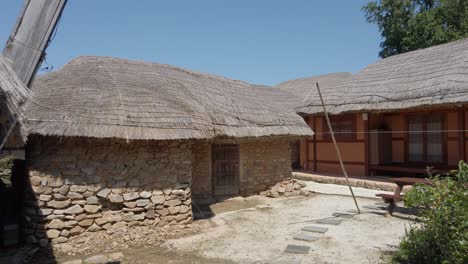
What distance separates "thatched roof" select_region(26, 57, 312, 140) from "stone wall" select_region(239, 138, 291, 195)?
2.15 feet

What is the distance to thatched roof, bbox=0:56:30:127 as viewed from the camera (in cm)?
372

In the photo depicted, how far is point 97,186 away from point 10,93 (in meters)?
3.79

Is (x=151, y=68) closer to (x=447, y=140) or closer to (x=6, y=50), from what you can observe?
(x=6, y=50)

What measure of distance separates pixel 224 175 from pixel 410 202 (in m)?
6.43

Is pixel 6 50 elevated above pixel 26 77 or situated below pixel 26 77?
above

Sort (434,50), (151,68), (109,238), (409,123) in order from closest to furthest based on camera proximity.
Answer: (109,238)
(151,68)
(409,123)
(434,50)

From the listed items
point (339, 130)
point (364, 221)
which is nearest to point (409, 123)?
point (339, 130)

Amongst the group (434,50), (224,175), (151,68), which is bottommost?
(224,175)

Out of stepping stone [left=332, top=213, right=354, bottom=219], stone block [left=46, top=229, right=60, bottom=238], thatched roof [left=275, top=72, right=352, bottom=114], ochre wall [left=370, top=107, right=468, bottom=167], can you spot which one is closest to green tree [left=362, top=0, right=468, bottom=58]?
thatched roof [left=275, top=72, right=352, bottom=114]

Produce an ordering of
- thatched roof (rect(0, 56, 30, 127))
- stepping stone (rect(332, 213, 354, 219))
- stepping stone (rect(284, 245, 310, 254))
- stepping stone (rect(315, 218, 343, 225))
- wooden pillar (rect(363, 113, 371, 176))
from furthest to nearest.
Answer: wooden pillar (rect(363, 113, 371, 176)) → stepping stone (rect(332, 213, 354, 219)) → stepping stone (rect(315, 218, 343, 225)) → stepping stone (rect(284, 245, 310, 254)) → thatched roof (rect(0, 56, 30, 127))

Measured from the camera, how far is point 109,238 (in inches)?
282

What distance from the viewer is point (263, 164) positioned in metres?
11.4

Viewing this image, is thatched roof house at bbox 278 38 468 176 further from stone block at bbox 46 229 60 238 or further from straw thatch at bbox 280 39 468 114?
stone block at bbox 46 229 60 238

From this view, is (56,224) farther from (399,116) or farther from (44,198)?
(399,116)
